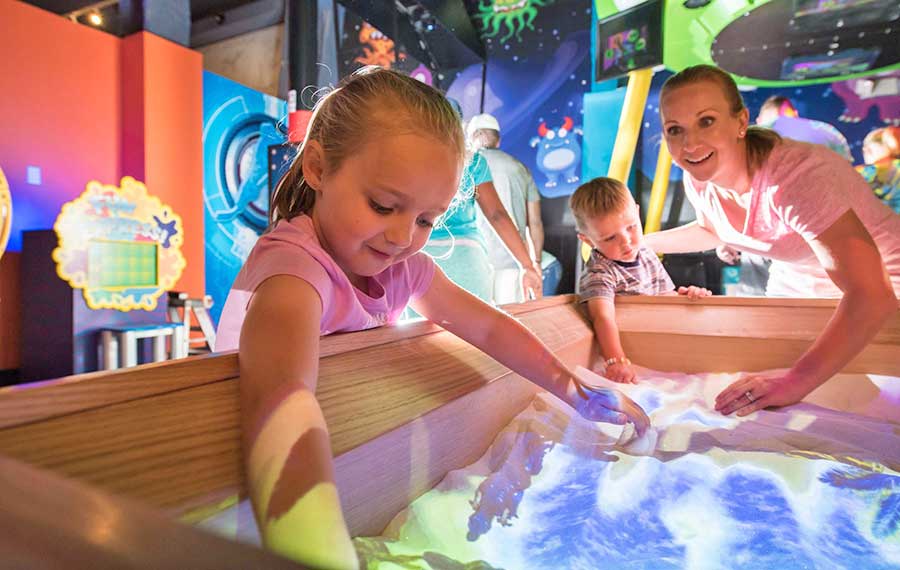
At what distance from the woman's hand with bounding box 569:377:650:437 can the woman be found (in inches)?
10.3

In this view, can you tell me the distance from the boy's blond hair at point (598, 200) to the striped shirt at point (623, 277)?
0.43 feet

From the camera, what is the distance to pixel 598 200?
5.15ft

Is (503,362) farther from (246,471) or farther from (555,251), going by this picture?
(555,251)

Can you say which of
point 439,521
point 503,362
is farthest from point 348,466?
point 503,362

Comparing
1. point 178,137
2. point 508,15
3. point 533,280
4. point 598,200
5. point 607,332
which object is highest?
point 508,15

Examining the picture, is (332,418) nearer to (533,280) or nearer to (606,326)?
(606,326)

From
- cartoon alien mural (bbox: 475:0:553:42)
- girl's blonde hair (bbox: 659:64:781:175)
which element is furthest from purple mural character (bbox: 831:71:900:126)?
girl's blonde hair (bbox: 659:64:781:175)

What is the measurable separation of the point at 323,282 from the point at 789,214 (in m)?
0.91

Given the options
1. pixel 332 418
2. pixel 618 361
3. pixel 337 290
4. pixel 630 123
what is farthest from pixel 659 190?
pixel 332 418

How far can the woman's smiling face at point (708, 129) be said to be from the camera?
3.83ft

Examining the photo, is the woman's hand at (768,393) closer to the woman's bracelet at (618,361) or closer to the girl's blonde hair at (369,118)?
the woman's bracelet at (618,361)

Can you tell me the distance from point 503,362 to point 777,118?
3.36m

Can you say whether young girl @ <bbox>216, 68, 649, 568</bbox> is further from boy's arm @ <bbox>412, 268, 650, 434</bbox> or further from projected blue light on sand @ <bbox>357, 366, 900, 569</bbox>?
projected blue light on sand @ <bbox>357, 366, 900, 569</bbox>

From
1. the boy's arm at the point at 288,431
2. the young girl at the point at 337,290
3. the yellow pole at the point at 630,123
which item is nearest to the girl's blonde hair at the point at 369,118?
the young girl at the point at 337,290
